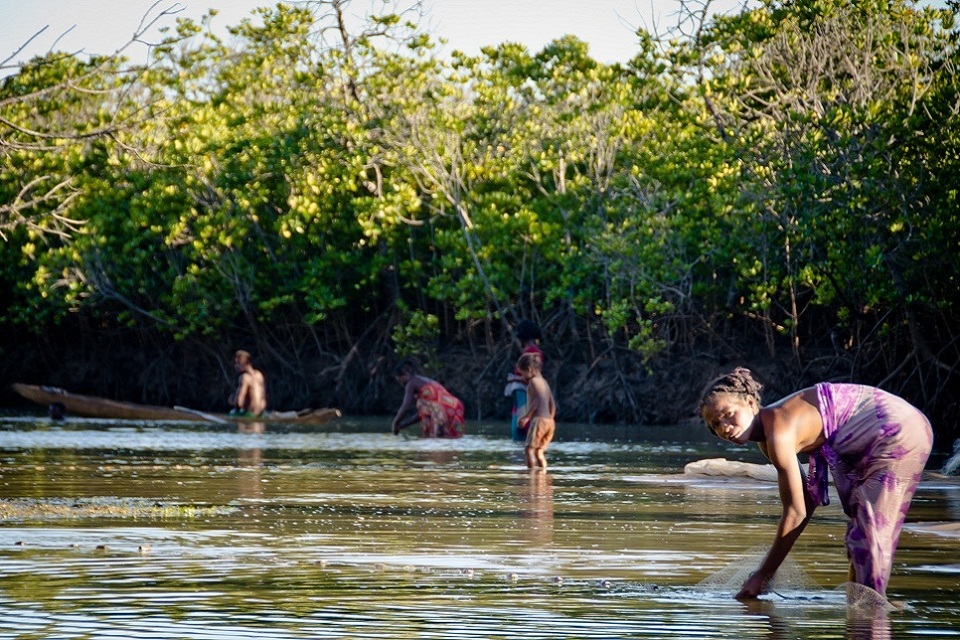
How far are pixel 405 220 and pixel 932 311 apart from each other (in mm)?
12094

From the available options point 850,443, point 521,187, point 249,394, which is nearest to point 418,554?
point 850,443

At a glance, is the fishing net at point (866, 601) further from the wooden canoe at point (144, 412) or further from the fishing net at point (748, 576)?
the wooden canoe at point (144, 412)

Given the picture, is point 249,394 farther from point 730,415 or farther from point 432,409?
point 730,415

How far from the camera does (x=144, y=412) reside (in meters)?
30.4

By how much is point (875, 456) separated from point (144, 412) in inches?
936

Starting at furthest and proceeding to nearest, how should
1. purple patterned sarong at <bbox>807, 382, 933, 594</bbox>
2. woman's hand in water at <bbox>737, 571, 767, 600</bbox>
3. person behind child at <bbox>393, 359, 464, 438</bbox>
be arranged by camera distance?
person behind child at <bbox>393, 359, 464, 438</bbox>, woman's hand in water at <bbox>737, 571, 767, 600</bbox>, purple patterned sarong at <bbox>807, 382, 933, 594</bbox>

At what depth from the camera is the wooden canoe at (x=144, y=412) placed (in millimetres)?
29566

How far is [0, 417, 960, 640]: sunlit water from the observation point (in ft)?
24.7

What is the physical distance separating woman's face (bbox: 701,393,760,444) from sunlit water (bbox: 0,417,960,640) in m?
0.79

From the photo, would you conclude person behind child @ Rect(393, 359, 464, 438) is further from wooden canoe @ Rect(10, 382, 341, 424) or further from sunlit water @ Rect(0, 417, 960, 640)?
sunlit water @ Rect(0, 417, 960, 640)

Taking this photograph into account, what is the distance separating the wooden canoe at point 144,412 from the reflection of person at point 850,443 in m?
21.6

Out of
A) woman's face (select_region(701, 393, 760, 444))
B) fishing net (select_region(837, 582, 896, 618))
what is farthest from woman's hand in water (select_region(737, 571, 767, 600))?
woman's face (select_region(701, 393, 760, 444))

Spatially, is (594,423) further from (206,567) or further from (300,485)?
(206,567)

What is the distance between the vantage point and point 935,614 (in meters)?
7.89
